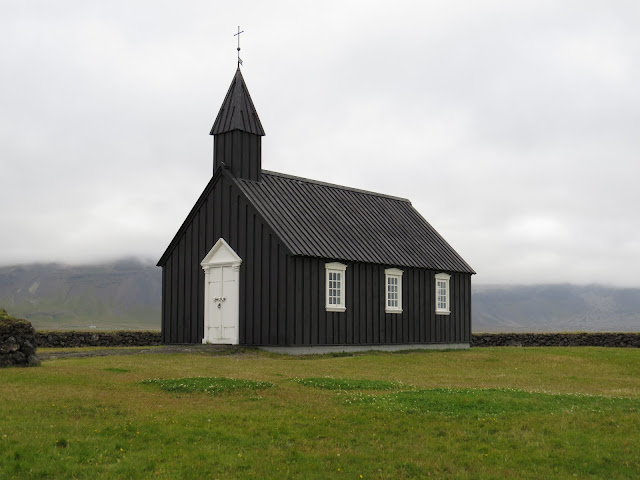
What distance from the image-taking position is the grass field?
12.3 metres

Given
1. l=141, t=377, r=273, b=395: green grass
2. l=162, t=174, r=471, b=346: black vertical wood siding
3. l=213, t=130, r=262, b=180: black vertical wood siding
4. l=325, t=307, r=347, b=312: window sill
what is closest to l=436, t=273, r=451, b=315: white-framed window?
l=162, t=174, r=471, b=346: black vertical wood siding

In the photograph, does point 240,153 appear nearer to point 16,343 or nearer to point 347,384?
point 16,343

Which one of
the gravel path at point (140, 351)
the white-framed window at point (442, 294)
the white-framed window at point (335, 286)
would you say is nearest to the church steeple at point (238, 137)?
the white-framed window at point (335, 286)

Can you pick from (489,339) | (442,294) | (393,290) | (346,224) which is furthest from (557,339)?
(346,224)

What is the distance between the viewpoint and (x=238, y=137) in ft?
114

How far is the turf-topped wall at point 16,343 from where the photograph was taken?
22.0 meters

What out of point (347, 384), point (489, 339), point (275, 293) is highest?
point (275, 293)

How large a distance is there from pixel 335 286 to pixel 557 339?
20.5m

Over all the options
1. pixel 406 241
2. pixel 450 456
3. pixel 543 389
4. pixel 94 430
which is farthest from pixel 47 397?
pixel 406 241

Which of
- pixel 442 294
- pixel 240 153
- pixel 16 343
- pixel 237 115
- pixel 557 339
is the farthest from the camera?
pixel 557 339

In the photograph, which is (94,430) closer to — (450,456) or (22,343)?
(450,456)

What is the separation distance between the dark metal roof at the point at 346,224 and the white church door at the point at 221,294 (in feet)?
8.91

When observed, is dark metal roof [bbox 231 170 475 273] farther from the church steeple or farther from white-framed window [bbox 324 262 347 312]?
the church steeple

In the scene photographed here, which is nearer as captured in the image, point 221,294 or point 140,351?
point 140,351
